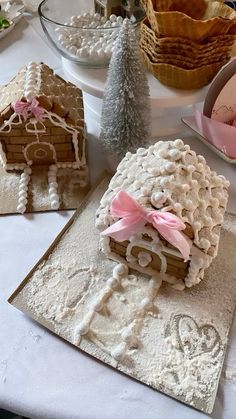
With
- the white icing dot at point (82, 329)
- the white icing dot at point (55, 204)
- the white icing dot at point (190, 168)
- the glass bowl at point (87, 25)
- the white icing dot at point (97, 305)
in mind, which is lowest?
the white icing dot at point (82, 329)

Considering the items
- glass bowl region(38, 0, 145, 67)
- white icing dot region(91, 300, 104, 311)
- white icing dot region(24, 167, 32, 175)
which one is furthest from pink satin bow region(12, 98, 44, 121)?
white icing dot region(91, 300, 104, 311)

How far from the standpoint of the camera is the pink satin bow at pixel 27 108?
0.78 m

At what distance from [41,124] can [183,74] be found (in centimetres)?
27

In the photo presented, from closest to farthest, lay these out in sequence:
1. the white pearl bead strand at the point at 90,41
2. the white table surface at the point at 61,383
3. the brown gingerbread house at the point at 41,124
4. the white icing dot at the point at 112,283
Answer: the white table surface at the point at 61,383 → the white icing dot at the point at 112,283 → the brown gingerbread house at the point at 41,124 → the white pearl bead strand at the point at 90,41

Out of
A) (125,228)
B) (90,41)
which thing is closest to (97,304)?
(125,228)

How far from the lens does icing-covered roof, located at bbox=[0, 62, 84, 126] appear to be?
31.2 inches

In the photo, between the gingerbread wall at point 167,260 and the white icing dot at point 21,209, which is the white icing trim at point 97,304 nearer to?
the gingerbread wall at point 167,260

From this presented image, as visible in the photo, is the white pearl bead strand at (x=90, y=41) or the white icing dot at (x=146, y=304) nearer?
the white icing dot at (x=146, y=304)

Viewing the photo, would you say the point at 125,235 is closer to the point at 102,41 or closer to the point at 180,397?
the point at 180,397

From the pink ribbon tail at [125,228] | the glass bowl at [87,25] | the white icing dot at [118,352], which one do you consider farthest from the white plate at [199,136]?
the white icing dot at [118,352]

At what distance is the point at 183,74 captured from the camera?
0.88 m

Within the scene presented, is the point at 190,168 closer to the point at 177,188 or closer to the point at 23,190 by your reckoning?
the point at 177,188

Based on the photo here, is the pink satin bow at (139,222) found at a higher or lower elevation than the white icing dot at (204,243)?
higher

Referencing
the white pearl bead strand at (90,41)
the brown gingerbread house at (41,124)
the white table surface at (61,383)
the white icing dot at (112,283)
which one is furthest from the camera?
the white pearl bead strand at (90,41)
